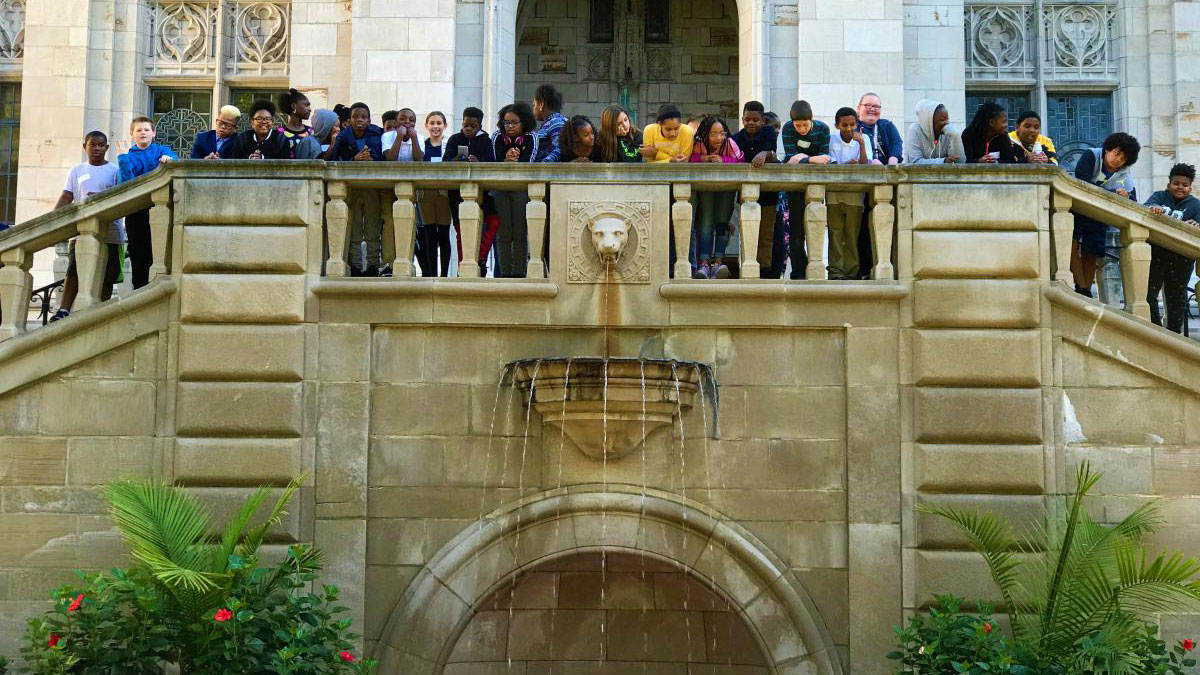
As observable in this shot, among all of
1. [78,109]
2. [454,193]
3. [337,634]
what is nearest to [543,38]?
[78,109]

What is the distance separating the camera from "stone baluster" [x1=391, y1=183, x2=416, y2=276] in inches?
516

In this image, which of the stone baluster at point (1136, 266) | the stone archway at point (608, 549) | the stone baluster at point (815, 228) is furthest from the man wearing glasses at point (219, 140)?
the stone baluster at point (1136, 266)

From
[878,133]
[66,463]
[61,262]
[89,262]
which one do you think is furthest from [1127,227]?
[61,262]

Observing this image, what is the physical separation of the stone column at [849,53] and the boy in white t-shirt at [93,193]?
28.1 feet

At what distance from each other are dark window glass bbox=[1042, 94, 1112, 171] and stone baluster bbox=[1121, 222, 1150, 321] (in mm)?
8499

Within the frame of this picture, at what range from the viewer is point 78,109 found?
67.8ft

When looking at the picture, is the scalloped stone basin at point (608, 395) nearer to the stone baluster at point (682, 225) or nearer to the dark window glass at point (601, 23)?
the stone baluster at point (682, 225)

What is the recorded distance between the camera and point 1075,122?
70.4ft

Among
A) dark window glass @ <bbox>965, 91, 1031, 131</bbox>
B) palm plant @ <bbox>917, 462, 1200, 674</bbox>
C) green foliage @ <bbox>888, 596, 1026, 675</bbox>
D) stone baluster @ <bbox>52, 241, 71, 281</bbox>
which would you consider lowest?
green foliage @ <bbox>888, 596, 1026, 675</bbox>

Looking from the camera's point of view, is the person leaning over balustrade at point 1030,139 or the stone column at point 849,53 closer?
the person leaning over balustrade at point 1030,139

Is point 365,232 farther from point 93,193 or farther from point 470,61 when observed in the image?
point 470,61

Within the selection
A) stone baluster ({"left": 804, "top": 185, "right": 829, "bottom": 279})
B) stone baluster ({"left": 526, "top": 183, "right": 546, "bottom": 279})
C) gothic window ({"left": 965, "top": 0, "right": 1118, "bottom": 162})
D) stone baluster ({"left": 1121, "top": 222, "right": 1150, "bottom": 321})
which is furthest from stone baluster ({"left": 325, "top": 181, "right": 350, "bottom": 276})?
gothic window ({"left": 965, "top": 0, "right": 1118, "bottom": 162})

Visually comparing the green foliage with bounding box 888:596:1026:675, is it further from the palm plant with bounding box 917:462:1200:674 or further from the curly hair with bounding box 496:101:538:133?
the curly hair with bounding box 496:101:538:133

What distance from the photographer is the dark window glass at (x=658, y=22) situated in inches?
933
